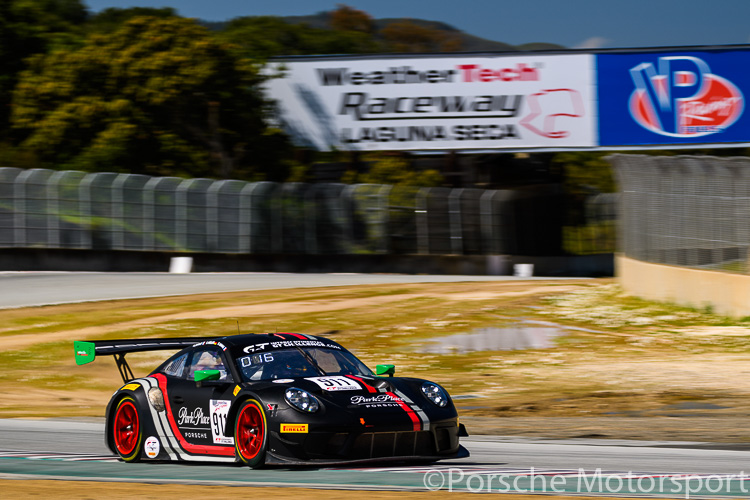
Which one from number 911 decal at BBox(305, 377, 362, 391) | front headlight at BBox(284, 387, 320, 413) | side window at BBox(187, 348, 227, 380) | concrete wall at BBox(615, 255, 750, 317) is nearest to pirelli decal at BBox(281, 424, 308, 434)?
front headlight at BBox(284, 387, 320, 413)

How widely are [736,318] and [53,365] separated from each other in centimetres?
1267

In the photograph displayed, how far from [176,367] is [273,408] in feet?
5.76

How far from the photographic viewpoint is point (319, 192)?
3478 cm

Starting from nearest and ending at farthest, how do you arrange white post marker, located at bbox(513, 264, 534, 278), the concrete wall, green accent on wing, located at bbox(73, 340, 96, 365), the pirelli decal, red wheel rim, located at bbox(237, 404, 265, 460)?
the pirelli decal
red wheel rim, located at bbox(237, 404, 265, 460)
green accent on wing, located at bbox(73, 340, 96, 365)
the concrete wall
white post marker, located at bbox(513, 264, 534, 278)

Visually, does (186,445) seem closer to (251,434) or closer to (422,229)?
(251,434)

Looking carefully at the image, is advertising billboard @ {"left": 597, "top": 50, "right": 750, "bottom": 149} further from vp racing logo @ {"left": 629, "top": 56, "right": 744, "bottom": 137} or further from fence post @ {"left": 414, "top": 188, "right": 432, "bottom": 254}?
fence post @ {"left": 414, "top": 188, "right": 432, "bottom": 254}

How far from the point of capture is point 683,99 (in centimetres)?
3878

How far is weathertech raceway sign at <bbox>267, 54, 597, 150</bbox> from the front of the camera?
3891 cm

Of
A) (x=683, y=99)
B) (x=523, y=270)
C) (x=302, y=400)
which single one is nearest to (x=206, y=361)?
(x=302, y=400)

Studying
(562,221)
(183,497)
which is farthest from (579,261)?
(183,497)

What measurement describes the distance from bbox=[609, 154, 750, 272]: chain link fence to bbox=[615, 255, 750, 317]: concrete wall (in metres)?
0.18

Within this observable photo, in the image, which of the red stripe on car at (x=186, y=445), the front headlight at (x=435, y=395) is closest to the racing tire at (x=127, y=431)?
the red stripe on car at (x=186, y=445)

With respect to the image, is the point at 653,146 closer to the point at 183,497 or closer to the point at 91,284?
the point at 91,284

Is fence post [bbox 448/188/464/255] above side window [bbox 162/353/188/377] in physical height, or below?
below
